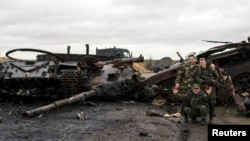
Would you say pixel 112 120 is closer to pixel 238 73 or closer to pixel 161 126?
pixel 161 126

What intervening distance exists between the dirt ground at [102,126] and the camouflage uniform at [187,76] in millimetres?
832

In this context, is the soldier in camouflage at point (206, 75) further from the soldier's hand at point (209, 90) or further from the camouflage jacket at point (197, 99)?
the camouflage jacket at point (197, 99)

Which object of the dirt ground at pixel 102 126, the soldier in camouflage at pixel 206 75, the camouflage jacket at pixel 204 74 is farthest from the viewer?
the camouflage jacket at pixel 204 74

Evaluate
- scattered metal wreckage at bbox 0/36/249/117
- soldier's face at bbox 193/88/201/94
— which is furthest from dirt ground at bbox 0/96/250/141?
scattered metal wreckage at bbox 0/36/249/117

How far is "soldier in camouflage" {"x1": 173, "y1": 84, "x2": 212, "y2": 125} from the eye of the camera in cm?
955

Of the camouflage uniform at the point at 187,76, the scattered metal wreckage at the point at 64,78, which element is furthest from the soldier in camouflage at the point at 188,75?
the scattered metal wreckage at the point at 64,78

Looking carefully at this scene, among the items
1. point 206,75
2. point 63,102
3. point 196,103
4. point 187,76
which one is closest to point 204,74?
point 206,75

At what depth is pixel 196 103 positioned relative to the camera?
9.62 meters

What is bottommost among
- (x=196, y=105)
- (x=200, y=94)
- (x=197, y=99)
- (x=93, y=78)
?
(x=196, y=105)

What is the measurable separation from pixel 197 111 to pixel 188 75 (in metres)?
1.18

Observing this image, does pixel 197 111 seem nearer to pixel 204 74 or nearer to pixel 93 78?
pixel 204 74

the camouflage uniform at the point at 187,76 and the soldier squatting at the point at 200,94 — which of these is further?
the camouflage uniform at the point at 187,76

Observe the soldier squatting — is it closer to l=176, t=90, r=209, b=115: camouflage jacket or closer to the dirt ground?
l=176, t=90, r=209, b=115: camouflage jacket

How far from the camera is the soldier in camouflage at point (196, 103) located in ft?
31.3
